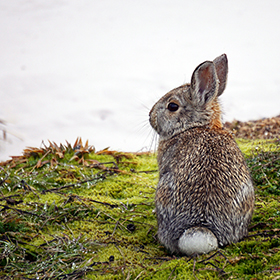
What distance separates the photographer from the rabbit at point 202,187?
11.3ft

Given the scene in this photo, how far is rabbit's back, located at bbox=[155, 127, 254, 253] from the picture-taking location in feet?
11.4

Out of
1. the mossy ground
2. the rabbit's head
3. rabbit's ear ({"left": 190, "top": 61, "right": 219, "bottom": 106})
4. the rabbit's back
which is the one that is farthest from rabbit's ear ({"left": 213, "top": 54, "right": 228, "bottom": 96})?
the mossy ground

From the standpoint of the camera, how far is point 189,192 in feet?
11.8

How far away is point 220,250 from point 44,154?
15.6 ft

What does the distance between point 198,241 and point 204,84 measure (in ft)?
6.81

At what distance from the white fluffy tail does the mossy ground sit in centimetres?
10

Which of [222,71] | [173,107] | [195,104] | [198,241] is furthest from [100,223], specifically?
[222,71]

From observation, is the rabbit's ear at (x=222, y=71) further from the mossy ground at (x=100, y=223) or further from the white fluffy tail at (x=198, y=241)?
the white fluffy tail at (x=198, y=241)

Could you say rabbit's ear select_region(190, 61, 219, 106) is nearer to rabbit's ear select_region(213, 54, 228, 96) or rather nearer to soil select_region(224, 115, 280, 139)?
rabbit's ear select_region(213, 54, 228, 96)

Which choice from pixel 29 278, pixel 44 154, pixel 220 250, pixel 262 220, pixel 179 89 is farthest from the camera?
pixel 44 154

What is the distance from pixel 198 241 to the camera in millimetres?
3328

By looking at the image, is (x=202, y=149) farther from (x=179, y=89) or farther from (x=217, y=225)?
(x=179, y=89)

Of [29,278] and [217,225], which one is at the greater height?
[217,225]

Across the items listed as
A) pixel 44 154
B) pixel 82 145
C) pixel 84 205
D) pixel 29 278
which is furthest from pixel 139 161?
pixel 29 278
